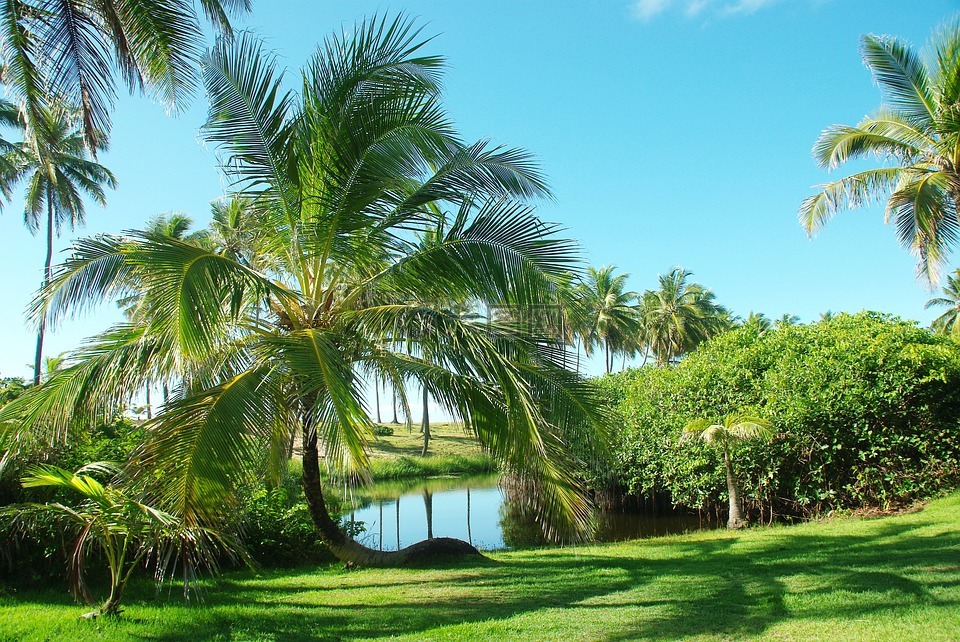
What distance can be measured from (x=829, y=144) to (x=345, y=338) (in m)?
9.86

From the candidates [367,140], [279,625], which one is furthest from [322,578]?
[367,140]

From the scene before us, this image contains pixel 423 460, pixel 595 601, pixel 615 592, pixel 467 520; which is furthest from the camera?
pixel 423 460

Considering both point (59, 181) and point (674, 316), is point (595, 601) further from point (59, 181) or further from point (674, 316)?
point (674, 316)

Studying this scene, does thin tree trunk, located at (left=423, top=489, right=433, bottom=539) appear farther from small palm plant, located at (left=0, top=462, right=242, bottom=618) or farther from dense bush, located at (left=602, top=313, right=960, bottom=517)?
small palm plant, located at (left=0, top=462, right=242, bottom=618)

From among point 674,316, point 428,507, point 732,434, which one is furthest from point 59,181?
point 674,316

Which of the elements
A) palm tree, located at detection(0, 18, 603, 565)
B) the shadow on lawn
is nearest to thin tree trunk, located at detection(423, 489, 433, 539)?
the shadow on lawn

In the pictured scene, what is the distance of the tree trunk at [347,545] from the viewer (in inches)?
330

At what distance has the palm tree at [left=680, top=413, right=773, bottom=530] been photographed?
1185 cm

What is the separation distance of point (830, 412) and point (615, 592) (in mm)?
7847

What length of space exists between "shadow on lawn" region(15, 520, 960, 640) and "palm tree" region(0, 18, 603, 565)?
1210mm

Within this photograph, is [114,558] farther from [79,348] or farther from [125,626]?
[79,348]

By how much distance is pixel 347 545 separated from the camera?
30.2 feet

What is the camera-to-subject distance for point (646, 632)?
530 centimetres

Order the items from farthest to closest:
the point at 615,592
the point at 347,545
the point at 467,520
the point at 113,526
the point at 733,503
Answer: the point at 467,520
the point at 733,503
the point at 347,545
the point at 615,592
the point at 113,526
